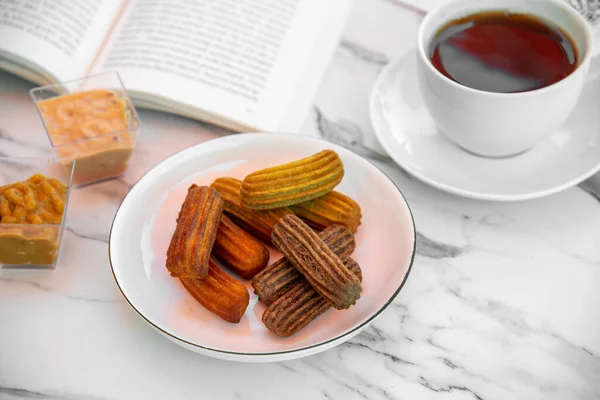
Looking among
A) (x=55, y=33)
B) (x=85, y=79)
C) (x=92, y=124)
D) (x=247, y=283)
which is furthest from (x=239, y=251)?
(x=55, y=33)

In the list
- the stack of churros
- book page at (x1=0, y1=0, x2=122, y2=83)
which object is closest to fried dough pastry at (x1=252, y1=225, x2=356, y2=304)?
the stack of churros

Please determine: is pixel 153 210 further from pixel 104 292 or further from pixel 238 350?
pixel 238 350

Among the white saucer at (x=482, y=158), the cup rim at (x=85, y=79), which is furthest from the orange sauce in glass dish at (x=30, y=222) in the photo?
the white saucer at (x=482, y=158)

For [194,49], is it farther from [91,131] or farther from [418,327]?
[418,327]

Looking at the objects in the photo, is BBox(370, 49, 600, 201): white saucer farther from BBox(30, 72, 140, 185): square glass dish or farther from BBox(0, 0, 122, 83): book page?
BBox(0, 0, 122, 83): book page

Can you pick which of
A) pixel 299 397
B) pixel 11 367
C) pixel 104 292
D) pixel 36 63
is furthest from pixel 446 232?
pixel 36 63
